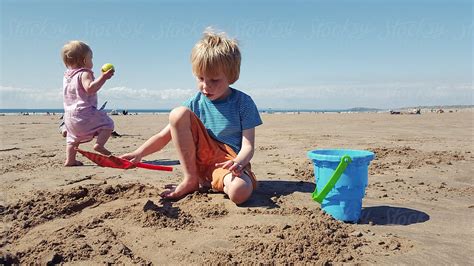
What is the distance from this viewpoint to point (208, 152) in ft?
10.7

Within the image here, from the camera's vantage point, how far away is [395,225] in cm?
258

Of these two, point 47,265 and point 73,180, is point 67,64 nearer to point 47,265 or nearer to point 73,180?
point 73,180

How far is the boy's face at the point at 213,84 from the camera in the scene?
311 centimetres

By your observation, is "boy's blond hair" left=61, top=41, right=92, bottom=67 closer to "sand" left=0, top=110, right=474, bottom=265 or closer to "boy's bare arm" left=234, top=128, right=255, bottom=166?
"sand" left=0, top=110, right=474, bottom=265

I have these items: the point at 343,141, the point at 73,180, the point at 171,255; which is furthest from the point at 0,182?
the point at 343,141

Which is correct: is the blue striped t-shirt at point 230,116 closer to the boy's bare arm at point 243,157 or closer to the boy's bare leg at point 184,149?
the boy's bare arm at point 243,157

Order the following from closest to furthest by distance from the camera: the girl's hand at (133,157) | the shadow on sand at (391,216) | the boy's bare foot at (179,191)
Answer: the shadow on sand at (391,216) < the boy's bare foot at (179,191) < the girl's hand at (133,157)

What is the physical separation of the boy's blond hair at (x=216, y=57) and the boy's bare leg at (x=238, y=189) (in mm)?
808

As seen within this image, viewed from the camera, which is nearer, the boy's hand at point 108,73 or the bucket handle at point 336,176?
the bucket handle at point 336,176

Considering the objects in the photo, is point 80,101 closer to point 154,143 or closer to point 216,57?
point 154,143

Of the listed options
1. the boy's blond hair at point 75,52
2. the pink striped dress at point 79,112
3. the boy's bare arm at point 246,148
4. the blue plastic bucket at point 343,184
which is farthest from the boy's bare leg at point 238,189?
the boy's blond hair at point 75,52

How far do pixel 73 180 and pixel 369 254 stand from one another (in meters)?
2.74

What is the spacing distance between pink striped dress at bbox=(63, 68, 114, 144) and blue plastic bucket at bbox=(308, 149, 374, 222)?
323 cm

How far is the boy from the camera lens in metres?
3.00
